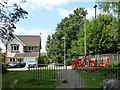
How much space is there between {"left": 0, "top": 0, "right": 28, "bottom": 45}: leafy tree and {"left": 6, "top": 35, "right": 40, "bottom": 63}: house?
20508 mm

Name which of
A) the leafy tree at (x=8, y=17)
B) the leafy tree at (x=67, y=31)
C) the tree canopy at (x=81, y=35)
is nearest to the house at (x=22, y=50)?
the leafy tree at (x=67, y=31)

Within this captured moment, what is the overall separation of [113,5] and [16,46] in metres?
21.3

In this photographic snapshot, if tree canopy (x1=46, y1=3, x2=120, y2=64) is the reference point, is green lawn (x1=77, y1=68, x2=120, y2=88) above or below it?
below

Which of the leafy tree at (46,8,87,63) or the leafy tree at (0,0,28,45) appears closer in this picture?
the leafy tree at (0,0,28,45)

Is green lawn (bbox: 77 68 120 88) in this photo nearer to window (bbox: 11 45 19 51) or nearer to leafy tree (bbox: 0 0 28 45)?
leafy tree (bbox: 0 0 28 45)

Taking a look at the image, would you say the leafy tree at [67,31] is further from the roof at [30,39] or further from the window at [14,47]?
the window at [14,47]

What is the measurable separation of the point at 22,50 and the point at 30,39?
2.90 meters

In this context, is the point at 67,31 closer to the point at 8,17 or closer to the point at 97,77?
the point at 8,17

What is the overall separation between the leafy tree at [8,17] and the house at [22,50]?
807 inches

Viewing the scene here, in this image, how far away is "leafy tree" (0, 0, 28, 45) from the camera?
456 inches

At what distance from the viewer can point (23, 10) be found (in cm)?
1205

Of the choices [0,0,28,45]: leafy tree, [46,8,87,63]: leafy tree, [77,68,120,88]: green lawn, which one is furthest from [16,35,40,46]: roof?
[77,68,120,88]: green lawn

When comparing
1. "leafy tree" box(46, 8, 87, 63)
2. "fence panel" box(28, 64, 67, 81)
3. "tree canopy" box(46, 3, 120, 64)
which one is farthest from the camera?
"leafy tree" box(46, 8, 87, 63)

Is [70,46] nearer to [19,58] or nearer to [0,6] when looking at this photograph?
[19,58]
